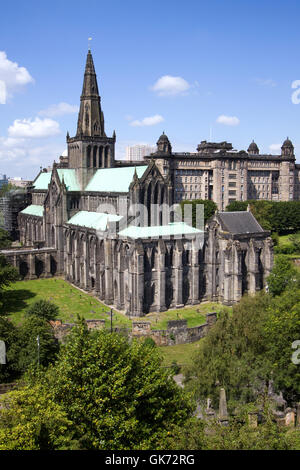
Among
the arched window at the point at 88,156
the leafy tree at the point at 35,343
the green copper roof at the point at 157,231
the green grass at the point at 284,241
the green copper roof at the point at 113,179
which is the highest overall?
the arched window at the point at 88,156

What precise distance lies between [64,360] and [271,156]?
136m

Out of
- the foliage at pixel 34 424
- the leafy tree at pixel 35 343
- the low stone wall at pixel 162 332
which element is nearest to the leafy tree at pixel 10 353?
the leafy tree at pixel 35 343

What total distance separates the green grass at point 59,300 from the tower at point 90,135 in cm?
2117

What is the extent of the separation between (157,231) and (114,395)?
43656 millimetres

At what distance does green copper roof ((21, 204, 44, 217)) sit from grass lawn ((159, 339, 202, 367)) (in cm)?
5791

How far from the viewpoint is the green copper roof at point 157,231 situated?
66.5m

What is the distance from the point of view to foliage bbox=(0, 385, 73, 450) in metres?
22.7

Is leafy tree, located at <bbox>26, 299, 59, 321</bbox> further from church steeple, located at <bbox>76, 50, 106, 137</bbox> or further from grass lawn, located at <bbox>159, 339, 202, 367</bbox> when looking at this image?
church steeple, located at <bbox>76, 50, 106, 137</bbox>

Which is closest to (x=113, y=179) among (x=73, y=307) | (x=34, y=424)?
(x=73, y=307)

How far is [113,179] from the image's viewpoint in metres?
81.8

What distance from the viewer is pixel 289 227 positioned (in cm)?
12625

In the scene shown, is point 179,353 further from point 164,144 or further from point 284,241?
point 164,144

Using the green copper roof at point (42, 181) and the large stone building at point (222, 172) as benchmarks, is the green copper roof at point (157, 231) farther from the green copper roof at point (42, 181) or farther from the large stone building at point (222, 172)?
the large stone building at point (222, 172)

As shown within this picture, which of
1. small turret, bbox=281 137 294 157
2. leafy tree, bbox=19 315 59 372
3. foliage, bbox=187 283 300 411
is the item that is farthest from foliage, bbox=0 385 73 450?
small turret, bbox=281 137 294 157
